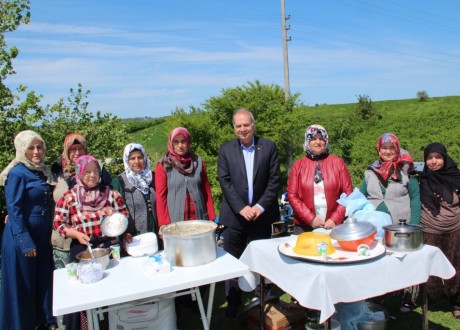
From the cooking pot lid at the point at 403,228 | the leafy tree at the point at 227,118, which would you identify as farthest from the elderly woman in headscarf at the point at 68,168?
the leafy tree at the point at 227,118

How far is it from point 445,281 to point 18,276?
3478mm

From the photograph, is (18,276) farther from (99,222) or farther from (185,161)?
(185,161)

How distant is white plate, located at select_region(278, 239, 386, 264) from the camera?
7.14ft

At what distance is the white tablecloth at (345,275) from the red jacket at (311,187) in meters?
0.78

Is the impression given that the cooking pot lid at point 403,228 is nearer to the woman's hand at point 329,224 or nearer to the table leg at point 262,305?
the woman's hand at point 329,224

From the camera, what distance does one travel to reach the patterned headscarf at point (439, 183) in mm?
3271

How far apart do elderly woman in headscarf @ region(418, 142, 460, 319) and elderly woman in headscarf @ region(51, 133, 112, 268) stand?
271 cm

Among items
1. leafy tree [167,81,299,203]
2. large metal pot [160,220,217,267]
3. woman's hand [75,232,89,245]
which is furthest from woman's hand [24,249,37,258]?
leafy tree [167,81,299,203]

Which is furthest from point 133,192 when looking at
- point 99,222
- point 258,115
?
point 258,115

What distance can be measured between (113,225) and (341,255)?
1.44 metres

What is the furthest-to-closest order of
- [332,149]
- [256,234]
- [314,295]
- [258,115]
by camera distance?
[332,149], [258,115], [256,234], [314,295]

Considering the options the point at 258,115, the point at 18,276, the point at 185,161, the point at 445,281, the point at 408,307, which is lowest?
the point at 408,307

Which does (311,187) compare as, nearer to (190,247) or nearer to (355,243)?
(355,243)

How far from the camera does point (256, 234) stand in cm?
344
